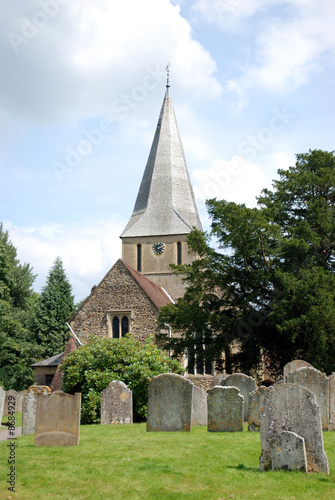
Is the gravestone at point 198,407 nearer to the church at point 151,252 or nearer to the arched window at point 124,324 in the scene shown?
the church at point 151,252

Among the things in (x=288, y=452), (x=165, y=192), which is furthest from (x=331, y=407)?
(x=165, y=192)

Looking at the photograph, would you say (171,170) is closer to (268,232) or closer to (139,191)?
(139,191)

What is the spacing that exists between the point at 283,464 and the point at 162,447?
2676 mm

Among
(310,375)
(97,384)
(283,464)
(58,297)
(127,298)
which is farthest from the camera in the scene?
(58,297)

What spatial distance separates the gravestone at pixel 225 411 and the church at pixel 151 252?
14.7 meters

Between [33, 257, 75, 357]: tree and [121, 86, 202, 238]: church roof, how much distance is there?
7.56 meters

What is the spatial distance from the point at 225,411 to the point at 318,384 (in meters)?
2.25

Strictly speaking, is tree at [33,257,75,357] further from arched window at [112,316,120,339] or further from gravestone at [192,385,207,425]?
gravestone at [192,385,207,425]

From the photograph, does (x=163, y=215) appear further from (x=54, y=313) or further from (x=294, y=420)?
(x=294, y=420)

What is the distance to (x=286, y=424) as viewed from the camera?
7230 millimetres

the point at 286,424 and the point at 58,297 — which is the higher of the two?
the point at 58,297

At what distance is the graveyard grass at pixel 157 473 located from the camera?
237 inches

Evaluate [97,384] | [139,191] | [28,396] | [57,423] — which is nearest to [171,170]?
[139,191]

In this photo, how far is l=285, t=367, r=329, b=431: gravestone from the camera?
11.8 m
